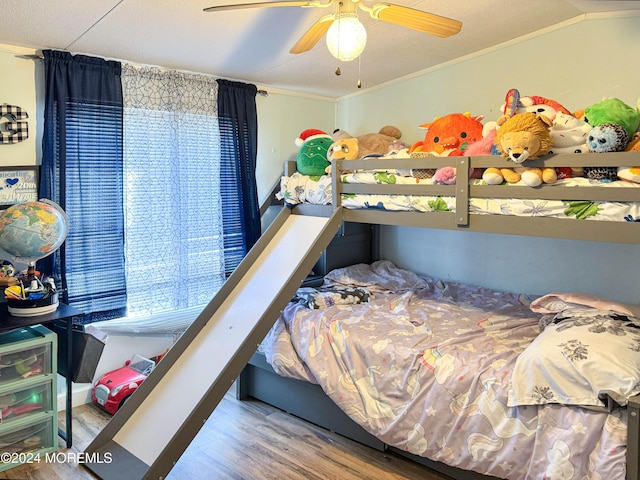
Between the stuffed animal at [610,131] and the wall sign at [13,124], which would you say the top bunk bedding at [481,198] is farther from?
the wall sign at [13,124]

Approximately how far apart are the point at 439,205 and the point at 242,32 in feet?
4.83

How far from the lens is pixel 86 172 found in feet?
9.61

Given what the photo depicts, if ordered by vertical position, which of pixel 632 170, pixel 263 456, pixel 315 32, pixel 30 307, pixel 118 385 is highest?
pixel 315 32

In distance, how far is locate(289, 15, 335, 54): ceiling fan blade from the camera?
1.79 meters

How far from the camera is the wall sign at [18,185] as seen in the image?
2666 millimetres

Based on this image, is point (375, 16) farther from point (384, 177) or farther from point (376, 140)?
point (376, 140)

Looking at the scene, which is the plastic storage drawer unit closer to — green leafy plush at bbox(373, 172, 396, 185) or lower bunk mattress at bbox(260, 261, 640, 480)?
lower bunk mattress at bbox(260, 261, 640, 480)

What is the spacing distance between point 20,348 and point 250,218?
5.80 ft

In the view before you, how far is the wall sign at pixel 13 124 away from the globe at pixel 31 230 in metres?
0.45

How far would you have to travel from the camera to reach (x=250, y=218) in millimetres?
3680

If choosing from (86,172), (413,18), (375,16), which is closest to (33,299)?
(86,172)

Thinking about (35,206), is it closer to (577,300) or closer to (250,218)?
(250,218)

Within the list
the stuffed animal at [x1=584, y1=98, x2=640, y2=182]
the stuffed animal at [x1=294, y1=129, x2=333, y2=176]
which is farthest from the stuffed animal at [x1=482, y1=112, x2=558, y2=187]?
the stuffed animal at [x1=294, y1=129, x2=333, y2=176]

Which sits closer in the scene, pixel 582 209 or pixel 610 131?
pixel 610 131
